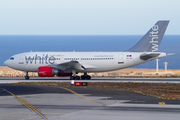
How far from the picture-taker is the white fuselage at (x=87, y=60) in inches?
1816

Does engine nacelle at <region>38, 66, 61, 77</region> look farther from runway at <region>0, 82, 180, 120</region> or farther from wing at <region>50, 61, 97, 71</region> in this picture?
runway at <region>0, 82, 180, 120</region>

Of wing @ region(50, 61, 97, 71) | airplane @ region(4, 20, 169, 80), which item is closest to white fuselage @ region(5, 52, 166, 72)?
airplane @ region(4, 20, 169, 80)

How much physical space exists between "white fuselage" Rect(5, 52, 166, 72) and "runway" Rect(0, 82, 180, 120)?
1963 cm

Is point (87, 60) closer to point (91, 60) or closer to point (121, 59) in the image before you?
point (91, 60)

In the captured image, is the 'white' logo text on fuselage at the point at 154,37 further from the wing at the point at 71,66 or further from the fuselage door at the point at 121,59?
the wing at the point at 71,66

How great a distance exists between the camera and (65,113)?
18.9 metres

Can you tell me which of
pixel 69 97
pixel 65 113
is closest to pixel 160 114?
pixel 65 113

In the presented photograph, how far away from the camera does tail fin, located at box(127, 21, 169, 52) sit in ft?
155

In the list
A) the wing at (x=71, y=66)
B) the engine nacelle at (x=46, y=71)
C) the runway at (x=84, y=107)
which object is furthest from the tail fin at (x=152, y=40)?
the runway at (x=84, y=107)

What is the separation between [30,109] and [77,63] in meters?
25.8

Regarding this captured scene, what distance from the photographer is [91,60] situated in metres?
46.8

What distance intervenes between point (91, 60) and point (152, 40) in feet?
33.7

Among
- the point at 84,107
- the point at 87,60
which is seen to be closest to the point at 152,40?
the point at 87,60

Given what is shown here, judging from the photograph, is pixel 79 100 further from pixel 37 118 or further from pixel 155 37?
pixel 155 37
